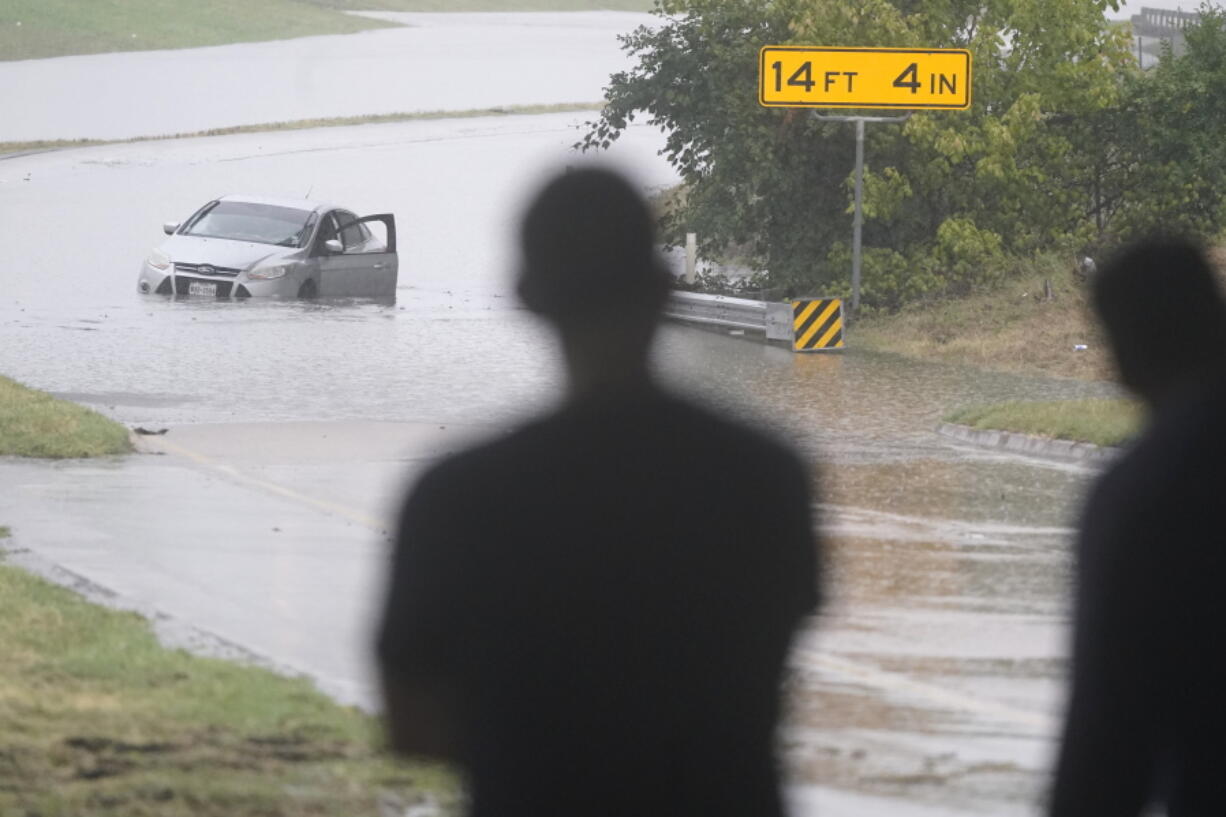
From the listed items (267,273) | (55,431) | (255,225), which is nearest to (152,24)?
(255,225)

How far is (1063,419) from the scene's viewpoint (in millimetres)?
17828

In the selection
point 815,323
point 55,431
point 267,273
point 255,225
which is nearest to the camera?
point 55,431

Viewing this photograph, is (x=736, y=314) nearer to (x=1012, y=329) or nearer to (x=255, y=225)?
(x=1012, y=329)

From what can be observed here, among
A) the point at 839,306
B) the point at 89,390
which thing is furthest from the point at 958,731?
the point at 839,306

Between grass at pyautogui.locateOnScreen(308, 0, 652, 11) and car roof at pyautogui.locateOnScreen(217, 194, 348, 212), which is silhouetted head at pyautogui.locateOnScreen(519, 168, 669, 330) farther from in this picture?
grass at pyautogui.locateOnScreen(308, 0, 652, 11)

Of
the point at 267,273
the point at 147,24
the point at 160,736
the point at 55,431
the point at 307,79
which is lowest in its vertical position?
the point at 160,736

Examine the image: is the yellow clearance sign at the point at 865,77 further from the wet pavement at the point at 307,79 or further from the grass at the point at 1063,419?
the wet pavement at the point at 307,79

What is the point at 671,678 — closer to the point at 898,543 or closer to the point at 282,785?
the point at 282,785

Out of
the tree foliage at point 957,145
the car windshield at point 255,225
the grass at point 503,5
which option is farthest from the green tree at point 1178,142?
the grass at point 503,5

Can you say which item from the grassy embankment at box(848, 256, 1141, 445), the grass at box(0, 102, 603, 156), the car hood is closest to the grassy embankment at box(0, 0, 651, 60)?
the grass at box(0, 102, 603, 156)

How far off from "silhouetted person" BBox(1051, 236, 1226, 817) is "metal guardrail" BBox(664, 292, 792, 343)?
21013mm

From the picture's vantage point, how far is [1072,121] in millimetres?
29000

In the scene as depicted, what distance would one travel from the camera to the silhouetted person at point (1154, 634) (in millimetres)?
4180

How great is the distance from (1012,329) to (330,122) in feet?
155
